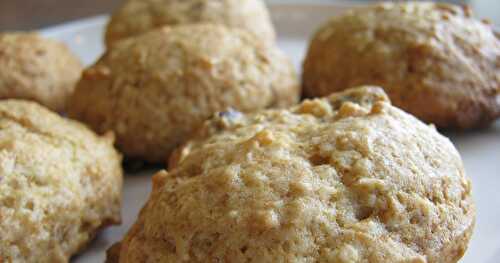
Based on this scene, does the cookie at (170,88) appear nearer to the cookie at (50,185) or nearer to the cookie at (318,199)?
the cookie at (50,185)

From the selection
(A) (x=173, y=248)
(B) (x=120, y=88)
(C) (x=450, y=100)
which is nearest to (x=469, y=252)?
(C) (x=450, y=100)

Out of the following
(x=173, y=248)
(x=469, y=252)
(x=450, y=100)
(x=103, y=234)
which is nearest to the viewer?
(x=173, y=248)

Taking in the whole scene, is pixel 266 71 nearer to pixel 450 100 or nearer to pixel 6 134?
pixel 450 100

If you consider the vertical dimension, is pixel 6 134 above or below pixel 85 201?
above

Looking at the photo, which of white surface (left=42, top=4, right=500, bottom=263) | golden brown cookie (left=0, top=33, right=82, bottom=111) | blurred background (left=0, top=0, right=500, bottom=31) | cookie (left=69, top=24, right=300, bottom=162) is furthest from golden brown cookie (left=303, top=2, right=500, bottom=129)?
blurred background (left=0, top=0, right=500, bottom=31)

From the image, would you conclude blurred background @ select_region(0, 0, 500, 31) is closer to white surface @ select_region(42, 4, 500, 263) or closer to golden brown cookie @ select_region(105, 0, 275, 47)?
white surface @ select_region(42, 4, 500, 263)

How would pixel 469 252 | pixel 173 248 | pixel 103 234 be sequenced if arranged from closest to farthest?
pixel 173 248
pixel 469 252
pixel 103 234

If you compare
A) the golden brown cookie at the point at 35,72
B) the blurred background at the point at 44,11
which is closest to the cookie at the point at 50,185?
the golden brown cookie at the point at 35,72

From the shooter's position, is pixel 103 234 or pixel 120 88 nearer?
pixel 103 234
